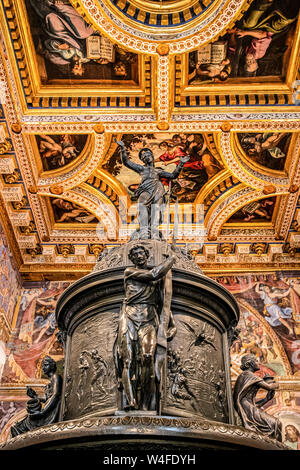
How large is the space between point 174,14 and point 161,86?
128 cm

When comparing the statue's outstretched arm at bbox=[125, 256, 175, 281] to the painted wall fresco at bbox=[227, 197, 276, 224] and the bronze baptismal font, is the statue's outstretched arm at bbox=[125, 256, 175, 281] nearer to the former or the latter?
the bronze baptismal font

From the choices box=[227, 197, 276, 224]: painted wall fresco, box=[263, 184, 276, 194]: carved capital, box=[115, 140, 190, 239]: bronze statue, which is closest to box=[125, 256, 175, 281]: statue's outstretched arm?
box=[115, 140, 190, 239]: bronze statue

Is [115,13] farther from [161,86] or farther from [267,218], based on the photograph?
[267,218]

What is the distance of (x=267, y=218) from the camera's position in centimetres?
1291

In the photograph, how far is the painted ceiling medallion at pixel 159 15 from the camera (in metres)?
9.34

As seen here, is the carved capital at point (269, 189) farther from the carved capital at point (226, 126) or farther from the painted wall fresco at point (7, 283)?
the painted wall fresco at point (7, 283)

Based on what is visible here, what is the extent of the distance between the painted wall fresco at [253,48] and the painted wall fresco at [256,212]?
313 centimetres

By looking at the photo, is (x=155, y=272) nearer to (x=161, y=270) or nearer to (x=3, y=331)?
(x=161, y=270)

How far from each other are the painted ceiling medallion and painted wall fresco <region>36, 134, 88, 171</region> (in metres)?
2.61

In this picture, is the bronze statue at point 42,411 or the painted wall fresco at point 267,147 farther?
the painted wall fresco at point 267,147

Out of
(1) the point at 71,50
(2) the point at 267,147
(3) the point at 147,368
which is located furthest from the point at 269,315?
(3) the point at 147,368

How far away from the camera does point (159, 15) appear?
9.74 m

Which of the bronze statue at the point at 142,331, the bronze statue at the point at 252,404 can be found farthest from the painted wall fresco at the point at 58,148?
the bronze statue at the point at 252,404

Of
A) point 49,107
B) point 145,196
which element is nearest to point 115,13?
point 49,107
